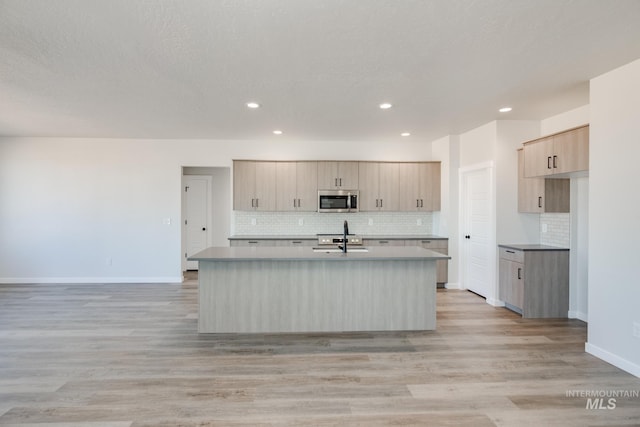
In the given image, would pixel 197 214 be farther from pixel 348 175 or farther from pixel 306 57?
pixel 306 57

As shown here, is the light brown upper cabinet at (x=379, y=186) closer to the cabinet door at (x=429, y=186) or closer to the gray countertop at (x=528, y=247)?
the cabinet door at (x=429, y=186)

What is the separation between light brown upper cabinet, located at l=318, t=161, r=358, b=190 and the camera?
603 centimetres

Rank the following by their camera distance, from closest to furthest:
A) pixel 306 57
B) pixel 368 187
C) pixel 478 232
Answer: pixel 306 57 → pixel 478 232 → pixel 368 187

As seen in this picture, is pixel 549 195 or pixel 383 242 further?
pixel 383 242

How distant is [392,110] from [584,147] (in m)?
2.13

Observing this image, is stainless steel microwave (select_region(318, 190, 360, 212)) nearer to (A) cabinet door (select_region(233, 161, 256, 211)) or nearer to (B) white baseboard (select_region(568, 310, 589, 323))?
(A) cabinet door (select_region(233, 161, 256, 211))

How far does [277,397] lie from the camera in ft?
8.00

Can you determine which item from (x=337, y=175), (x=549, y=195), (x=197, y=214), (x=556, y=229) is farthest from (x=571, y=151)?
(x=197, y=214)

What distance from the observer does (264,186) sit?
236 inches

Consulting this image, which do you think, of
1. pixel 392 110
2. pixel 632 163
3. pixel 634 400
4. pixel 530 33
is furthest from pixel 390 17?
pixel 634 400

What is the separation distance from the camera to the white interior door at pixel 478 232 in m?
4.93

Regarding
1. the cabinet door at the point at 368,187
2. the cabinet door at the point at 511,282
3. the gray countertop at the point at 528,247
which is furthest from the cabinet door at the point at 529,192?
the cabinet door at the point at 368,187

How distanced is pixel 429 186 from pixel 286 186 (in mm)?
2663

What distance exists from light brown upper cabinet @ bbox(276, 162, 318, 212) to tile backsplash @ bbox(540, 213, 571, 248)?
140 inches
